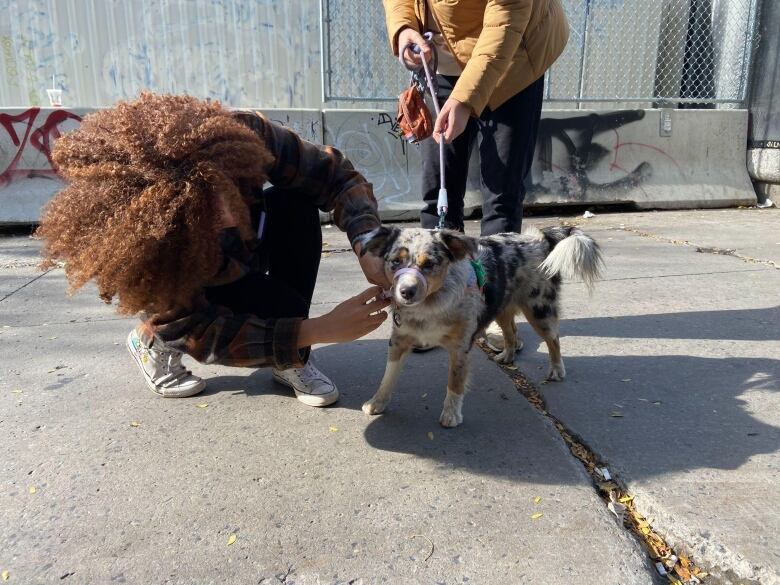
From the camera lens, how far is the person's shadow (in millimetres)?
2324

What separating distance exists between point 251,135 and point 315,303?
220cm

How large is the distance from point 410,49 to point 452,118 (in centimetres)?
67

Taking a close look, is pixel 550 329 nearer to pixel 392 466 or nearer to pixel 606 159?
pixel 392 466

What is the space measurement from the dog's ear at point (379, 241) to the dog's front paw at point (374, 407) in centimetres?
67

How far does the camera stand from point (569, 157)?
24.4 ft

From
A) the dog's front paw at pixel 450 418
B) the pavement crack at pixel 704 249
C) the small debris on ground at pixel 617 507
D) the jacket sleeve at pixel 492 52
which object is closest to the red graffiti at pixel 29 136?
the jacket sleeve at pixel 492 52

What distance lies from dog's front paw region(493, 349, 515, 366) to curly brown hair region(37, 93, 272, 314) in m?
1.79

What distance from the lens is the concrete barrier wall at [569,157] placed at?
6.58 m

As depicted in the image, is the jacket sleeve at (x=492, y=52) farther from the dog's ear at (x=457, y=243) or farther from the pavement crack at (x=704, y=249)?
the pavement crack at (x=704, y=249)

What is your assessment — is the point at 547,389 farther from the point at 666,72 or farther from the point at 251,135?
the point at 666,72

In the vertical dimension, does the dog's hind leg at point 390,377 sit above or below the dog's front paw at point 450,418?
above

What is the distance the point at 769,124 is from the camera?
297 inches

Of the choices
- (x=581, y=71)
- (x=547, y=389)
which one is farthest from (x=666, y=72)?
(x=547, y=389)

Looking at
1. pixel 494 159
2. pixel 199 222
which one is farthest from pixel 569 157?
pixel 199 222
